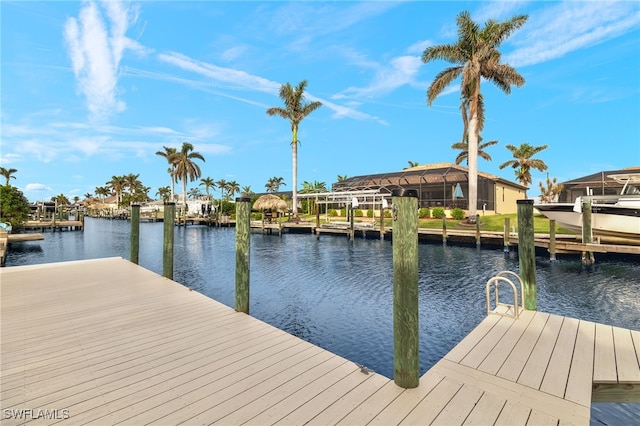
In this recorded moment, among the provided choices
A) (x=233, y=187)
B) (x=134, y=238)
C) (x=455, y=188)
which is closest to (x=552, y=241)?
(x=134, y=238)

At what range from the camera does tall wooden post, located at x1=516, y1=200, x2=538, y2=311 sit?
20.0 ft

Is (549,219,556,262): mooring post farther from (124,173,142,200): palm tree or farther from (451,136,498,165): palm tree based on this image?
(124,173,142,200): palm tree

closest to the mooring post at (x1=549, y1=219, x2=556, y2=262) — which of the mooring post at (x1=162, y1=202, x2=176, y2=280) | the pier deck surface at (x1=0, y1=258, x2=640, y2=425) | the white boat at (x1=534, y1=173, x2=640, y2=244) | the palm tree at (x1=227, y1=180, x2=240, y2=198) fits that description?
the white boat at (x1=534, y1=173, x2=640, y2=244)

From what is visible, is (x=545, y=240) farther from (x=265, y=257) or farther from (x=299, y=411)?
(x=299, y=411)

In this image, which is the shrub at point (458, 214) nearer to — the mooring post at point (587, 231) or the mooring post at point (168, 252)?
the mooring post at point (587, 231)

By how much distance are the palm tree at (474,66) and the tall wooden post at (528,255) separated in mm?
21882

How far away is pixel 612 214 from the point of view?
1583 centimetres

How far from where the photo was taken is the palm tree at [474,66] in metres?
25.8

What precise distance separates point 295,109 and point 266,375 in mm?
38415

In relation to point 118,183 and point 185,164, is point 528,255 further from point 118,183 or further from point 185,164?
point 118,183

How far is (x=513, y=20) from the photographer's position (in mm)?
24938

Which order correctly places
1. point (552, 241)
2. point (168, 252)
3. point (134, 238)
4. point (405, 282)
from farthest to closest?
point (552, 241)
point (134, 238)
point (168, 252)
point (405, 282)

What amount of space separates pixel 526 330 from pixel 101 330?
6941 mm

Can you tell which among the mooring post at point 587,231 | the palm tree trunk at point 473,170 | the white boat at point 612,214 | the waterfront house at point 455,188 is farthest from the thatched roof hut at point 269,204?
the mooring post at point 587,231
